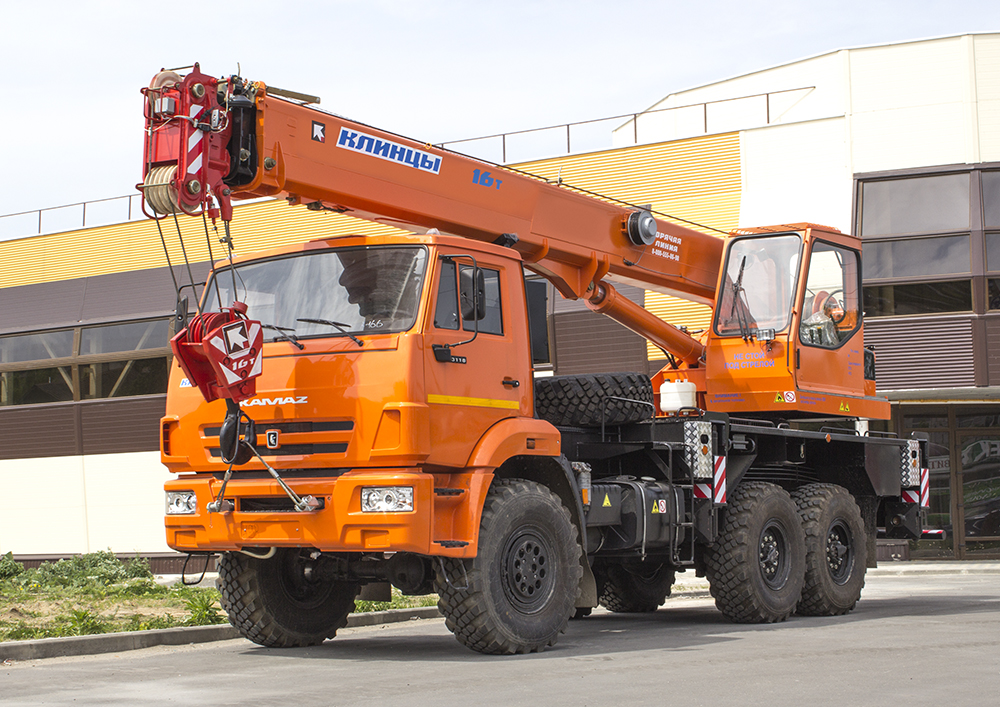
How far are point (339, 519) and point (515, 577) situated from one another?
1.46m

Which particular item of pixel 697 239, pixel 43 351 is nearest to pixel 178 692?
pixel 697 239

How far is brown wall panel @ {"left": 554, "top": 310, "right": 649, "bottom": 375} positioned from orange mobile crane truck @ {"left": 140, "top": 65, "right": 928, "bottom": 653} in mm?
10084

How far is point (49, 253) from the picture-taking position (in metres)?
29.4

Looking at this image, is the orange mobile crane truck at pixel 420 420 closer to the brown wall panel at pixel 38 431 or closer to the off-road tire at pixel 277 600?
the off-road tire at pixel 277 600

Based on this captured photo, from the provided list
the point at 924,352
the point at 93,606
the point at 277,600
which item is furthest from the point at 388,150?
the point at 924,352

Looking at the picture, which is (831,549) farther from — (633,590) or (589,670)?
(589,670)

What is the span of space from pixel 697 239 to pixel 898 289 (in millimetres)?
9511

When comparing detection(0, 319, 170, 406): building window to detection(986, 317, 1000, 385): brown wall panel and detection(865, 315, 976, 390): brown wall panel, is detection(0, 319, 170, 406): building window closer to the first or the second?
detection(865, 315, 976, 390): brown wall panel

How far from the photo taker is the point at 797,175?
22.5 metres

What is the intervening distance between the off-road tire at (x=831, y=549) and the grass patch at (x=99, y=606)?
421 cm

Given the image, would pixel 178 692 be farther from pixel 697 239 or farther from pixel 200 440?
pixel 697 239

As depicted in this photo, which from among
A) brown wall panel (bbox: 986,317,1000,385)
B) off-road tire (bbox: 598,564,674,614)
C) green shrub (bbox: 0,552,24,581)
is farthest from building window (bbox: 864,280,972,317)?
green shrub (bbox: 0,552,24,581)

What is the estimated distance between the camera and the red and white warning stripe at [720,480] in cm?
1123

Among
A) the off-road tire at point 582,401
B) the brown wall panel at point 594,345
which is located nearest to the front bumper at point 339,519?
the off-road tire at point 582,401
